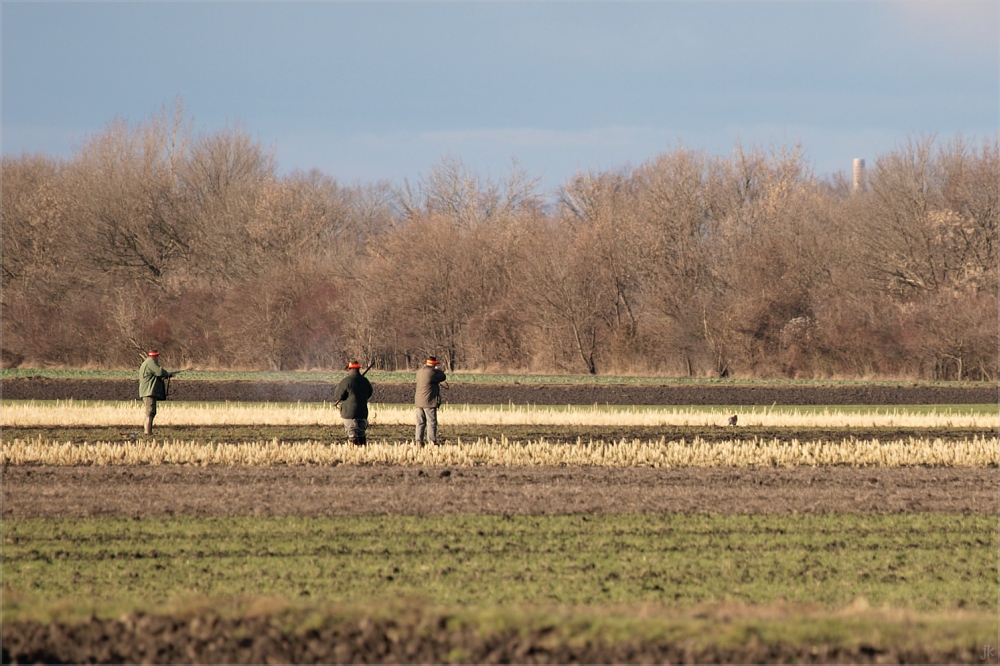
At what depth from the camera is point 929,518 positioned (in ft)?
45.3

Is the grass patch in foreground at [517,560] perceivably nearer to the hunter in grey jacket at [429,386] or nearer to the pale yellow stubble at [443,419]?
the hunter in grey jacket at [429,386]

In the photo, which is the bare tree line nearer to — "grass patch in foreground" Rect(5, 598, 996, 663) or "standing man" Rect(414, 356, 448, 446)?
"standing man" Rect(414, 356, 448, 446)

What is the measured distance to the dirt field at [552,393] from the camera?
38156mm

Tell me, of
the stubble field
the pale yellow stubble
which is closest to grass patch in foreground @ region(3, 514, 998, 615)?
the stubble field

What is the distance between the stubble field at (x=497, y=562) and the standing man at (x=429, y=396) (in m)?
0.65

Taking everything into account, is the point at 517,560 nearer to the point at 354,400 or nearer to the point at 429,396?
the point at 429,396

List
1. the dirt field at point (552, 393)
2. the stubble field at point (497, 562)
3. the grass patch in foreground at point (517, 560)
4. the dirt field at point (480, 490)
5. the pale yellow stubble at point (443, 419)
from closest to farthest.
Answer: the stubble field at point (497, 562) < the grass patch in foreground at point (517, 560) < the dirt field at point (480, 490) < the pale yellow stubble at point (443, 419) < the dirt field at point (552, 393)

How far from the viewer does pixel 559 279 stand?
54375 millimetres

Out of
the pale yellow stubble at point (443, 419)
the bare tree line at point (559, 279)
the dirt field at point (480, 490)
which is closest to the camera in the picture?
the dirt field at point (480, 490)

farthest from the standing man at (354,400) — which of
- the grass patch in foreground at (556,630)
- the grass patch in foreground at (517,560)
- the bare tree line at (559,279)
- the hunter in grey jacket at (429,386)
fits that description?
A: the bare tree line at (559,279)

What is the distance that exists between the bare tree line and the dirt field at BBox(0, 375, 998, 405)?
28.1 ft

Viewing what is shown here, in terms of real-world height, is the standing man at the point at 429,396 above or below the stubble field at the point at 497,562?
above

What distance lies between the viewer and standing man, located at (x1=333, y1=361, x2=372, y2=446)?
19.7 m

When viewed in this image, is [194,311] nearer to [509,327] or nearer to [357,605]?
[509,327]
